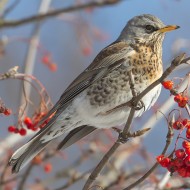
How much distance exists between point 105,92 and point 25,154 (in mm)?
599

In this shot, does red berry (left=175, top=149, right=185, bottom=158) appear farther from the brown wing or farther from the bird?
the brown wing

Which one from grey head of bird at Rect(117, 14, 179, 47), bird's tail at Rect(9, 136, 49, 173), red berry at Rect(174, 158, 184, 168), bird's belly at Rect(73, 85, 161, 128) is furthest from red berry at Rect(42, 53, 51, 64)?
red berry at Rect(174, 158, 184, 168)

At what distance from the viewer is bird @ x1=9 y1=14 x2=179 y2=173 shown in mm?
2898

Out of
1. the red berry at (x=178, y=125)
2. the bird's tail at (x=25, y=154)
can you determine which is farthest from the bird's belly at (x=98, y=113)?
the red berry at (x=178, y=125)

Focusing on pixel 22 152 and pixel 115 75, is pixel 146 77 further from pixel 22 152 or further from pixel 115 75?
pixel 22 152

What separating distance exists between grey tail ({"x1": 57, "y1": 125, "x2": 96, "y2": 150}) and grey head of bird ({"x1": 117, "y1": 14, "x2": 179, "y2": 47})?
0.65 meters

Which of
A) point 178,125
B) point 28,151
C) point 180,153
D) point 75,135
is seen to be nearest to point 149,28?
point 75,135

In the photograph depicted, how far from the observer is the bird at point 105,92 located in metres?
2.90

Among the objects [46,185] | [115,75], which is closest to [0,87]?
[46,185]

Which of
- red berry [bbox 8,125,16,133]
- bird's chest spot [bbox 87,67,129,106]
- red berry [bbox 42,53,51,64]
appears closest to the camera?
red berry [bbox 8,125,16,133]

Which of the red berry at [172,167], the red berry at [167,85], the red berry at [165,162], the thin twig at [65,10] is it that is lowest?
the red berry at [172,167]

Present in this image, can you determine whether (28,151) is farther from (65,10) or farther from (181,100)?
(181,100)

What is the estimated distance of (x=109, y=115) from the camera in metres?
3.01

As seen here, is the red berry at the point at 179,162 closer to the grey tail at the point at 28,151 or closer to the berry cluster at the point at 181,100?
the berry cluster at the point at 181,100
